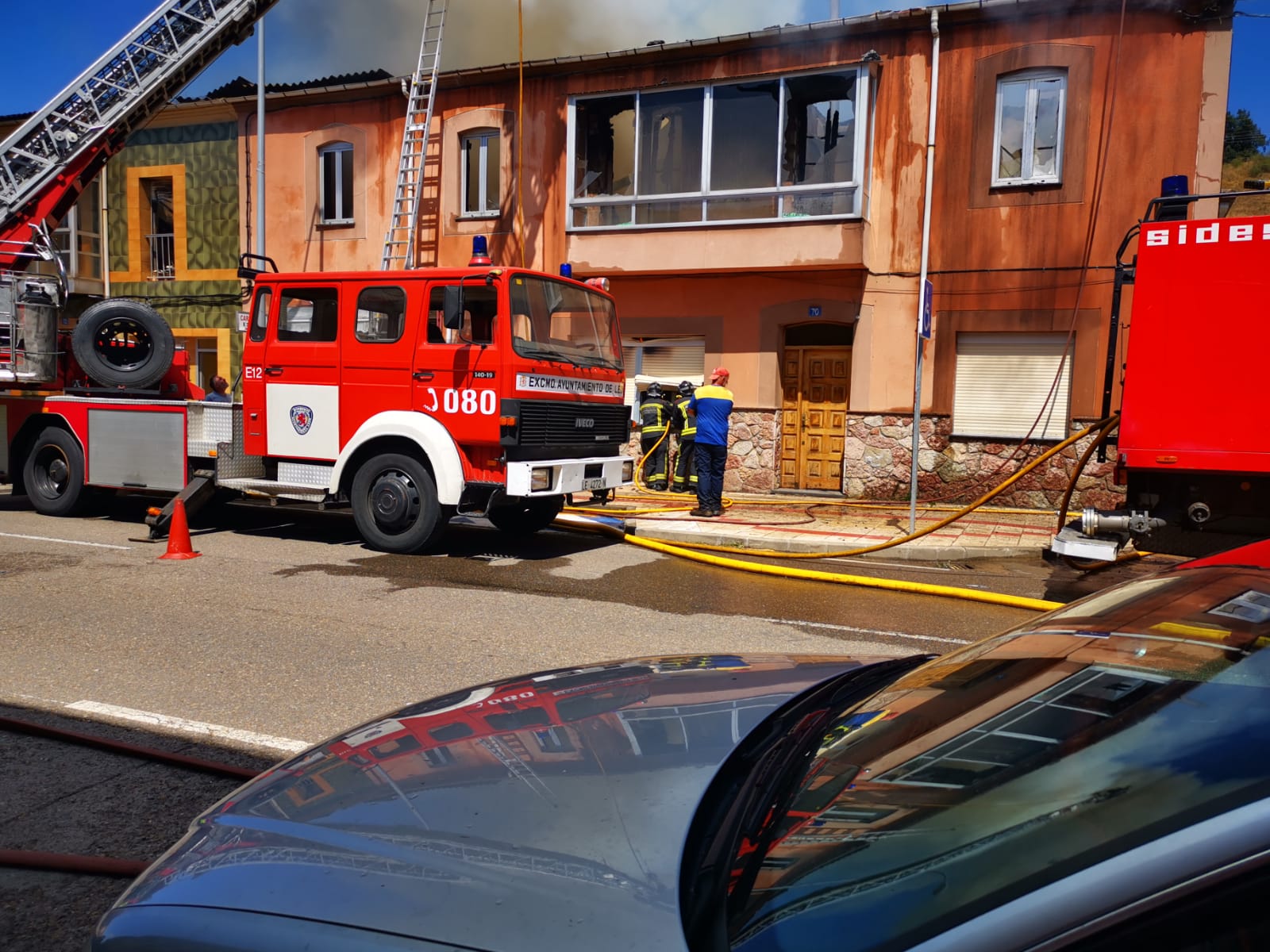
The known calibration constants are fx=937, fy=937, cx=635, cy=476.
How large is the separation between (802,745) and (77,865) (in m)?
2.36

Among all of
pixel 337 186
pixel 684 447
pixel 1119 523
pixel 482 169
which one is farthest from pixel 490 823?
pixel 337 186

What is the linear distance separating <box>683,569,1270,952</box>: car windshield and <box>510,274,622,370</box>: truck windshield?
272 inches

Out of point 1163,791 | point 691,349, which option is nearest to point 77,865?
point 1163,791

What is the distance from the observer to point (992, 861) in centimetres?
124

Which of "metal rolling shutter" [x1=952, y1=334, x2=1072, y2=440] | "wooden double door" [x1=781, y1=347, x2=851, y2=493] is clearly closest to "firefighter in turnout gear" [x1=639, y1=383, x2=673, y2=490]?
"wooden double door" [x1=781, y1=347, x2=851, y2=493]

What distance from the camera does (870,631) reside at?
20.6 feet

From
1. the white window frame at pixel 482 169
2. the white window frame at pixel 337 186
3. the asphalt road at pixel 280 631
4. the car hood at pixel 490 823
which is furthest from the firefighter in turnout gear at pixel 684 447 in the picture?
the car hood at pixel 490 823

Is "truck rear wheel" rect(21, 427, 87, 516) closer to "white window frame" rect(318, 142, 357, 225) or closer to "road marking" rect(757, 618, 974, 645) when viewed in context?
"road marking" rect(757, 618, 974, 645)

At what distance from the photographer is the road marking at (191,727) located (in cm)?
392

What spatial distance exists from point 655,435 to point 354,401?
710 cm

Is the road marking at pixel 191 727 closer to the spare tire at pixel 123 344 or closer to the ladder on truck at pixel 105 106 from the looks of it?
the spare tire at pixel 123 344

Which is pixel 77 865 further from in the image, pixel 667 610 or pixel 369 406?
pixel 369 406

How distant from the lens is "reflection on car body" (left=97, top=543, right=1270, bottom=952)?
1138 mm

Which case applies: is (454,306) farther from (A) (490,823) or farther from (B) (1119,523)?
(A) (490,823)
